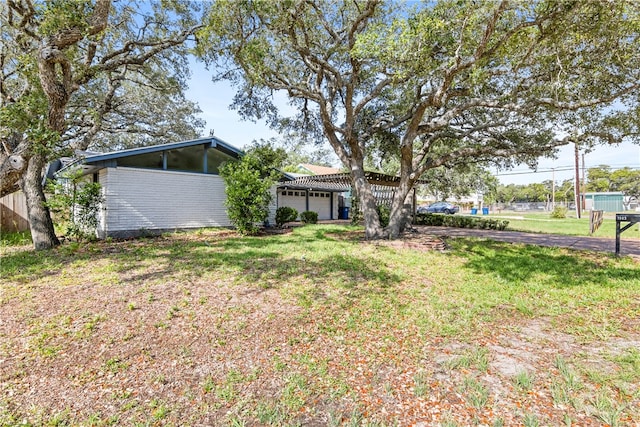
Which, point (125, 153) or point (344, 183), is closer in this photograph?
point (125, 153)

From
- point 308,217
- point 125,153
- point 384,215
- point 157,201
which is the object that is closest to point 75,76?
point 125,153

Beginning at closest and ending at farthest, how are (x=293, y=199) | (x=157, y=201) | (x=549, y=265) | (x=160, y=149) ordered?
(x=549, y=265), (x=160, y=149), (x=157, y=201), (x=293, y=199)

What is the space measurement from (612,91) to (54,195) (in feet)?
48.5

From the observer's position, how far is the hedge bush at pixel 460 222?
49.1 ft

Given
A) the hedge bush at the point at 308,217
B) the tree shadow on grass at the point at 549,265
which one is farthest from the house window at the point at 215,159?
→ the tree shadow on grass at the point at 549,265

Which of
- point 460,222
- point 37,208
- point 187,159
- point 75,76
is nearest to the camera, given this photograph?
point 37,208

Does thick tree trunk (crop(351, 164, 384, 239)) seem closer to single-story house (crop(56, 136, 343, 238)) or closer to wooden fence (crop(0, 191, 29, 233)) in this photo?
single-story house (crop(56, 136, 343, 238))

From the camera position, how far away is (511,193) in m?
59.4

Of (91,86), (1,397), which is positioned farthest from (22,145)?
(1,397)

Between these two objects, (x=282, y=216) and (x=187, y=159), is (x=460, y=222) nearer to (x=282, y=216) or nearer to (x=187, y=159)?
(x=282, y=216)

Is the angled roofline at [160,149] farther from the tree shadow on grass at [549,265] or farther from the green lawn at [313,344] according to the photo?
the tree shadow on grass at [549,265]

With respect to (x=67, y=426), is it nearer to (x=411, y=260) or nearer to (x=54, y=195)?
(x=411, y=260)

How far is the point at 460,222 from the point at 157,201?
14.5 meters

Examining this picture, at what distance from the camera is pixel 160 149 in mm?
11164
